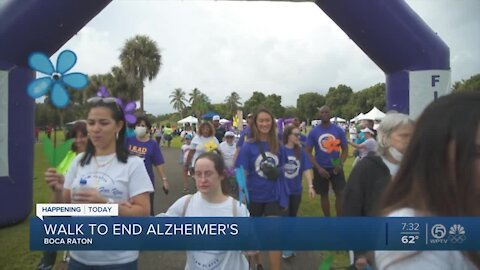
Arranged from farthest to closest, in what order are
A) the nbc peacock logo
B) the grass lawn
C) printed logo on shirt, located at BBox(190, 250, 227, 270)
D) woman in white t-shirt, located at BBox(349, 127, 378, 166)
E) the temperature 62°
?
woman in white t-shirt, located at BBox(349, 127, 378, 166), the grass lawn, printed logo on shirt, located at BBox(190, 250, 227, 270), the temperature 62°, the nbc peacock logo

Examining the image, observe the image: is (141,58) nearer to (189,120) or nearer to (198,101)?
(198,101)

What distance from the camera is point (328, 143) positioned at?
2.60 m

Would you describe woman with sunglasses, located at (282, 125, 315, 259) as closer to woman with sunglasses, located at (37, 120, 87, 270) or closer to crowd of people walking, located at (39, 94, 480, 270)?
crowd of people walking, located at (39, 94, 480, 270)

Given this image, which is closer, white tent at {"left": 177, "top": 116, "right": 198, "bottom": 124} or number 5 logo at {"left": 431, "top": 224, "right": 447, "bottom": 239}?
number 5 logo at {"left": 431, "top": 224, "right": 447, "bottom": 239}

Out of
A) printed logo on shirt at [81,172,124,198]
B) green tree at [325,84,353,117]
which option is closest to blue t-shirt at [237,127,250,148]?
green tree at [325,84,353,117]

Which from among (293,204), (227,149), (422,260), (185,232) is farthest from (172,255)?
(422,260)

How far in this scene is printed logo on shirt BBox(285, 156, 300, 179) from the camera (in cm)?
253

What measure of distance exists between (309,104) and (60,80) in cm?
127

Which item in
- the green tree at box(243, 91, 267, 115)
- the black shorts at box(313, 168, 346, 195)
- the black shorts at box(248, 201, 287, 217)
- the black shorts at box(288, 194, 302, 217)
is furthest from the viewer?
the black shorts at box(313, 168, 346, 195)

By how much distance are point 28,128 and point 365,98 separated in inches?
75.9

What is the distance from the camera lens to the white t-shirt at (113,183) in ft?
4.92

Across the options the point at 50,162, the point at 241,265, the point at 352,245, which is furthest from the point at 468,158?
the point at 50,162

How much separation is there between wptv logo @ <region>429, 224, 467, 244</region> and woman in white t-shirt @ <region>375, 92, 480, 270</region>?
0.31 m

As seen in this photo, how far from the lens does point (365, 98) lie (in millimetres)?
2043
